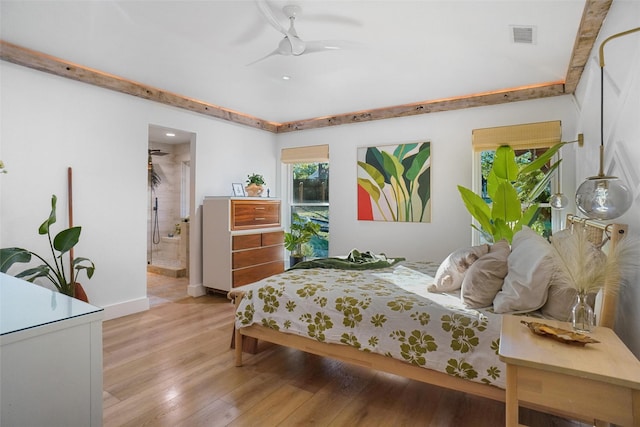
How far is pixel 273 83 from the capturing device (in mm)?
3713

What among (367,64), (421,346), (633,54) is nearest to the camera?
(633,54)

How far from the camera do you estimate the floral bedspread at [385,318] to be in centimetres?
177

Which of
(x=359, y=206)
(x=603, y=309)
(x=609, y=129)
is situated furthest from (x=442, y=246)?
(x=603, y=309)

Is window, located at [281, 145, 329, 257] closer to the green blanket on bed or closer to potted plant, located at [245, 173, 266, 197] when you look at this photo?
potted plant, located at [245, 173, 266, 197]

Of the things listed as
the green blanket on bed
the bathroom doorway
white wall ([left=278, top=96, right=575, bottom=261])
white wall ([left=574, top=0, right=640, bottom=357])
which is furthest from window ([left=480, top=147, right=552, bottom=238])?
the bathroom doorway

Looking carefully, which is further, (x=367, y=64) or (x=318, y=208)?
(x=318, y=208)

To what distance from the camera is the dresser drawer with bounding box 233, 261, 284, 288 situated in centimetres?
430

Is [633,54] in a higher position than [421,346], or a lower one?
higher

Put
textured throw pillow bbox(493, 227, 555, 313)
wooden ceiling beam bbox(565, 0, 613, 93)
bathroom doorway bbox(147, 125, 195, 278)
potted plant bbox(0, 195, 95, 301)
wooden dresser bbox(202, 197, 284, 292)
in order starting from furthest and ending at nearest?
bathroom doorway bbox(147, 125, 195, 278) < wooden dresser bbox(202, 197, 284, 292) < potted plant bbox(0, 195, 95, 301) < wooden ceiling beam bbox(565, 0, 613, 93) < textured throw pillow bbox(493, 227, 555, 313)

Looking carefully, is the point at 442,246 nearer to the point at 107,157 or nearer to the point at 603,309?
the point at 603,309

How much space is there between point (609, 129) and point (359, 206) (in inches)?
A: 121

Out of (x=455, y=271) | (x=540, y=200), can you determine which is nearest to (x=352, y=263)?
(x=455, y=271)

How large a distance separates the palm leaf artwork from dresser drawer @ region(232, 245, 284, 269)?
1310 millimetres

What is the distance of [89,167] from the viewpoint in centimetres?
335
